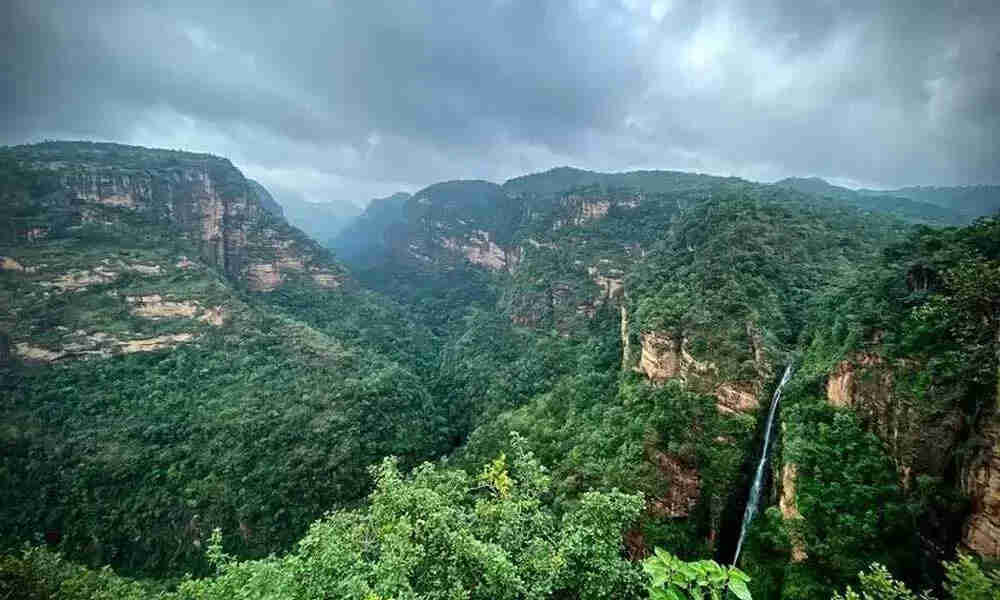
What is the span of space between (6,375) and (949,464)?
236 feet

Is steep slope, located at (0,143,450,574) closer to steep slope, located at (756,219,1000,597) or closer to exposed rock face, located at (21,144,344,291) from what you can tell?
exposed rock face, located at (21,144,344,291)

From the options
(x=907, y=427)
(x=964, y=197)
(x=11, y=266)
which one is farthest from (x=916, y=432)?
(x=964, y=197)

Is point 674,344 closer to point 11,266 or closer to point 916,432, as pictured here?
point 916,432

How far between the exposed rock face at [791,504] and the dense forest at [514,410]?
15cm

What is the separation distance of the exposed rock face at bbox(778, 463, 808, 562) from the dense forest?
150 mm

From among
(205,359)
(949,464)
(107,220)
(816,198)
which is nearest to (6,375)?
(205,359)

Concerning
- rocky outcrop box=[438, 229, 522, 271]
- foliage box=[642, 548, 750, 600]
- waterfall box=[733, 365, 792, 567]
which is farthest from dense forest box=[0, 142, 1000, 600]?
rocky outcrop box=[438, 229, 522, 271]

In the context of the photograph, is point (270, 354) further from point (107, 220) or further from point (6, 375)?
point (107, 220)

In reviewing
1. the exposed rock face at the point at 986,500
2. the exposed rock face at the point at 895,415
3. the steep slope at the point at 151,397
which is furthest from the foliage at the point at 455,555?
the steep slope at the point at 151,397

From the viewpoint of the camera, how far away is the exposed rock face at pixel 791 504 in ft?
57.0

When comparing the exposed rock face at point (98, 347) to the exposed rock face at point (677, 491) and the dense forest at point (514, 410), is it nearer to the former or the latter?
the dense forest at point (514, 410)

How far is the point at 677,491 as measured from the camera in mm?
24500

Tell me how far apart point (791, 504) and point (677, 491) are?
22.5ft

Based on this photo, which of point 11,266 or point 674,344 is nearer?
point 674,344
